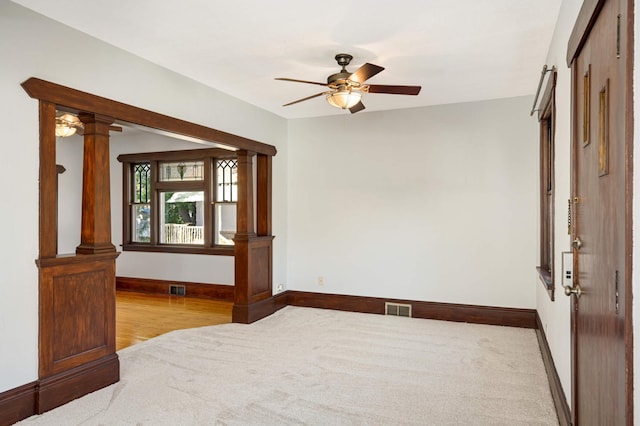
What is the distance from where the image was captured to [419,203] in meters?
5.38

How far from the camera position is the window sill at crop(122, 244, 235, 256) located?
21.7ft

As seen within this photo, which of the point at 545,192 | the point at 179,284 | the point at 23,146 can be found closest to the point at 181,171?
the point at 179,284

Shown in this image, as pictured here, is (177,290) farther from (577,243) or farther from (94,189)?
Result: (577,243)

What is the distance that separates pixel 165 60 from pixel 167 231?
3887 millimetres

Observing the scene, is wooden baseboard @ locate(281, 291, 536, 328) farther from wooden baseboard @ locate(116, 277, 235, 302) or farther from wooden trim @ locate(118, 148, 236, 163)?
wooden trim @ locate(118, 148, 236, 163)

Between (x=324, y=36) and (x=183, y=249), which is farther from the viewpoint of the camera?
(x=183, y=249)

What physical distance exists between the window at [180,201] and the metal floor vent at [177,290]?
55 centimetres

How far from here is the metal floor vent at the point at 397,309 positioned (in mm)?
5406

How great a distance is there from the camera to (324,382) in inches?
133

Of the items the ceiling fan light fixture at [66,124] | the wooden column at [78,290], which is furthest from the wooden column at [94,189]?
the ceiling fan light fixture at [66,124]

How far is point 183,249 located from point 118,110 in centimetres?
370

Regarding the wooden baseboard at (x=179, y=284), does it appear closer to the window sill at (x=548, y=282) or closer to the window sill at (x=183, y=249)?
the window sill at (x=183, y=249)

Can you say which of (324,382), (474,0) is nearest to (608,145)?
(474,0)

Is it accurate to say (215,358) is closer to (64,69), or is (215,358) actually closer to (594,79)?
(64,69)
